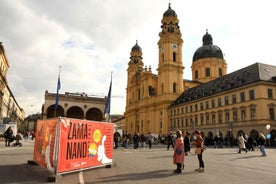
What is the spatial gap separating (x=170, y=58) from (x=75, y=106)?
105 ft

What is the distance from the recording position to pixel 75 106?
68438mm

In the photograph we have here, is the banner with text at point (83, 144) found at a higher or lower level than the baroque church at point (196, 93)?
lower

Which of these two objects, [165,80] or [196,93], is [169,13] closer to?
[165,80]

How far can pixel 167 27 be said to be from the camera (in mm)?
71312

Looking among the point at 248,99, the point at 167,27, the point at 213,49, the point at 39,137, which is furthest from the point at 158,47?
the point at 39,137

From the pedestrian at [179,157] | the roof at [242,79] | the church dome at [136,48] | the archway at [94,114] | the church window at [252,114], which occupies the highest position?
the church dome at [136,48]

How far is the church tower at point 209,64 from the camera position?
7419 centimetres

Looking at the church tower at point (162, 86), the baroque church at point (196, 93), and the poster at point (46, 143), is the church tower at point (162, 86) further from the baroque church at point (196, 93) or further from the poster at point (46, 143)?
the poster at point (46, 143)

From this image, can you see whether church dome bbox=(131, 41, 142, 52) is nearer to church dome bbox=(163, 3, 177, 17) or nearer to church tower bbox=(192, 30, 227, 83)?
church dome bbox=(163, 3, 177, 17)

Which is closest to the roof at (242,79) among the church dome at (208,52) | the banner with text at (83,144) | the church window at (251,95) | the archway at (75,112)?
the church window at (251,95)

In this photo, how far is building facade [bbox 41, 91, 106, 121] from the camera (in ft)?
214

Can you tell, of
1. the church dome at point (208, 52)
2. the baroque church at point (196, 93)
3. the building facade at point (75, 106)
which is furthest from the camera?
the church dome at point (208, 52)

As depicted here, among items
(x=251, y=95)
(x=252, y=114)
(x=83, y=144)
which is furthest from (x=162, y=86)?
(x=83, y=144)

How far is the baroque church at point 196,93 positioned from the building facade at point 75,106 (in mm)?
14758
